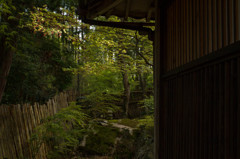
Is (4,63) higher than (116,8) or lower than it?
lower

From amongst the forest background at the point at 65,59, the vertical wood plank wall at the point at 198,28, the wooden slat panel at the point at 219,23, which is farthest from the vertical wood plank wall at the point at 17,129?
the wooden slat panel at the point at 219,23

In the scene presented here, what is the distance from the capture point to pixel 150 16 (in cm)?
339

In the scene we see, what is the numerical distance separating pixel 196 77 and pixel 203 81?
0.12m

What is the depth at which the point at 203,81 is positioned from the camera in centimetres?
165

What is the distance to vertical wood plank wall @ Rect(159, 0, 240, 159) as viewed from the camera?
1307mm

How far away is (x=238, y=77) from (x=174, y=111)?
1.08 meters

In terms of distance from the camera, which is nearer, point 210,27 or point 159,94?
point 210,27

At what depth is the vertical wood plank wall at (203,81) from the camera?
4.29 feet

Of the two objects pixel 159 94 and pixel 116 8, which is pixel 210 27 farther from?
pixel 116 8

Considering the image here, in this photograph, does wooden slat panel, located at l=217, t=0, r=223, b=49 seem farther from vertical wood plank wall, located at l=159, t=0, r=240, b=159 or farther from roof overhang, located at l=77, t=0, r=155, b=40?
roof overhang, located at l=77, t=0, r=155, b=40

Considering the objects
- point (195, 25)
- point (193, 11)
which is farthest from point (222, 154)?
point (193, 11)

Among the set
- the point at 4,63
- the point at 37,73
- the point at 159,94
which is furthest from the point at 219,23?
the point at 37,73

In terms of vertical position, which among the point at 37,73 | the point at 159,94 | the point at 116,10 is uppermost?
the point at 116,10

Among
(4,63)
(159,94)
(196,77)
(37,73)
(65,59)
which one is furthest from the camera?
(65,59)
